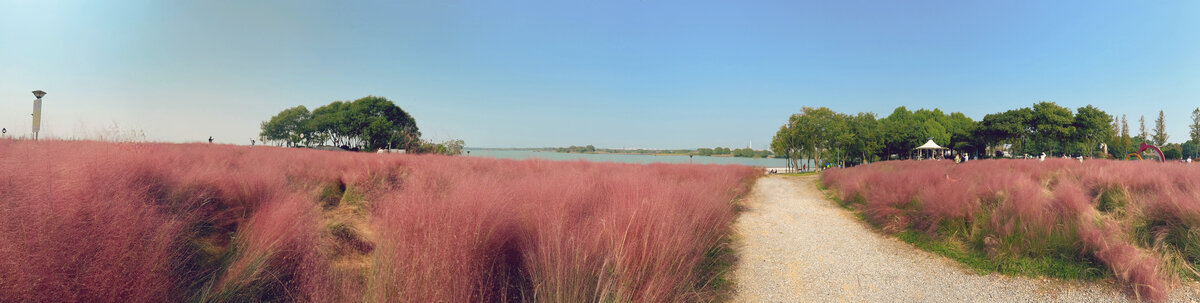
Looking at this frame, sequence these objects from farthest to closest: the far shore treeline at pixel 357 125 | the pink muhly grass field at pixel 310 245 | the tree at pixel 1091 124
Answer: the far shore treeline at pixel 357 125, the tree at pixel 1091 124, the pink muhly grass field at pixel 310 245

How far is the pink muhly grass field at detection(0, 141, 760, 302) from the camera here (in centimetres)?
165

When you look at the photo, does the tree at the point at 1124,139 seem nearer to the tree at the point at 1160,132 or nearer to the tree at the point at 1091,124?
the tree at the point at 1160,132

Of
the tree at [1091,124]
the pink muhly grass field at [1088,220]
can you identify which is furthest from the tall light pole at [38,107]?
the tree at [1091,124]

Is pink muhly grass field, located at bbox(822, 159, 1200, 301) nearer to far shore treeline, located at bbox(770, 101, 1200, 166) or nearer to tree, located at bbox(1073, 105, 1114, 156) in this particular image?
far shore treeline, located at bbox(770, 101, 1200, 166)

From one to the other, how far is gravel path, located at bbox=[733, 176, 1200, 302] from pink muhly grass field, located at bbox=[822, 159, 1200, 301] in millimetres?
357

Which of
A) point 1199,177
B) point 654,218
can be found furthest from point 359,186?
point 1199,177

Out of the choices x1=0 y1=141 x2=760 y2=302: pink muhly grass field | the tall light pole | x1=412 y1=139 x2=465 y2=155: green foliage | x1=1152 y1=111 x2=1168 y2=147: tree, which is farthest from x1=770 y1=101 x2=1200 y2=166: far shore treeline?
the tall light pole

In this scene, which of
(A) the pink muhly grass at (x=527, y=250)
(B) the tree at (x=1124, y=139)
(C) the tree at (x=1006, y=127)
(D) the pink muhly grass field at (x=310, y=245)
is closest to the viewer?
(D) the pink muhly grass field at (x=310, y=245)

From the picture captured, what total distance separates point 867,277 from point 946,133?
5392 cm

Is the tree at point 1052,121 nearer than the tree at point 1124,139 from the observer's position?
Yes

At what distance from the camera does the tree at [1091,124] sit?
27859 mm

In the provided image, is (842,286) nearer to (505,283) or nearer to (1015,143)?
(505,283)

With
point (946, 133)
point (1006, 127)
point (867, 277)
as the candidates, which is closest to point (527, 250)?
point (867, 277)

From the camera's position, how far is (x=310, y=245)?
2848 mm
